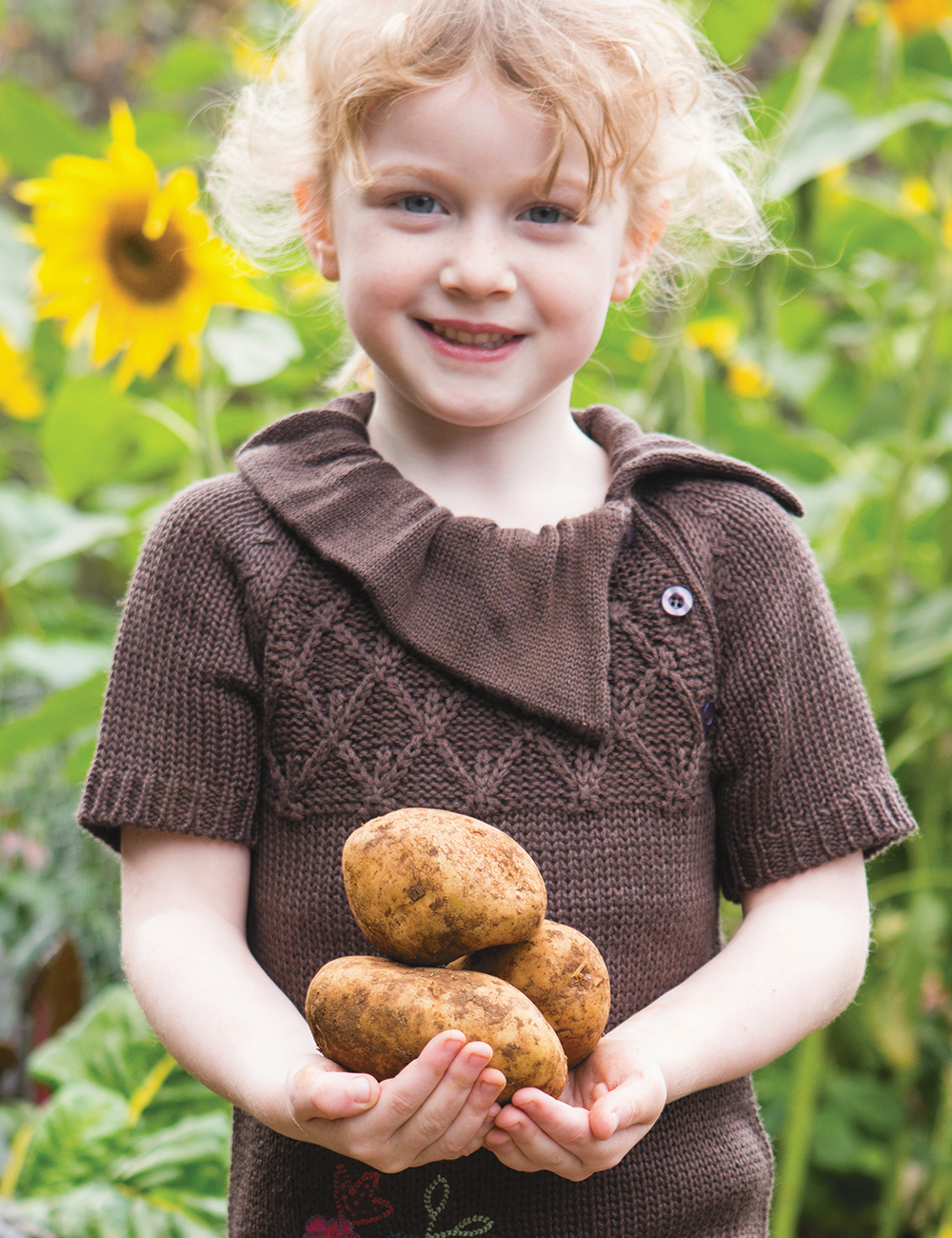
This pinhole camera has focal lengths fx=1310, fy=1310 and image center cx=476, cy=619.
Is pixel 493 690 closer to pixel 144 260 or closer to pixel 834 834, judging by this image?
pixel 834 834

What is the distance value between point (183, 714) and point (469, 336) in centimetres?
37

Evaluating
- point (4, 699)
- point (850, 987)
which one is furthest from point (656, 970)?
point (4, 699)

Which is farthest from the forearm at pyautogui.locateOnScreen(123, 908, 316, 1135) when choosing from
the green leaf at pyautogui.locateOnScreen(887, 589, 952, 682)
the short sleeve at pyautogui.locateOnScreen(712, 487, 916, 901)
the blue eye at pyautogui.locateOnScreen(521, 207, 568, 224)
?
the green leaf at pyautogui.locateOnScreen(887, 589, 952, 682)

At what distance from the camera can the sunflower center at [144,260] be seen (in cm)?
172

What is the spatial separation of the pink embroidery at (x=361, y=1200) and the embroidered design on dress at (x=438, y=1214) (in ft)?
0.07

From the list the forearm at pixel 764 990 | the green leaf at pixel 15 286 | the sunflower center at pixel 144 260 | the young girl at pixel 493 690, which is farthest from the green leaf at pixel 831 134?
the green leaf at pixel 15 286

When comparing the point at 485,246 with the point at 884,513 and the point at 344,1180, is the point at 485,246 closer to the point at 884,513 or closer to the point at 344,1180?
the point at 344,1180

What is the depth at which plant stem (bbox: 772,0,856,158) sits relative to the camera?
168cm

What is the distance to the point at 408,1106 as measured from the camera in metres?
0.75

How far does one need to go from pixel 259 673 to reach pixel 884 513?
1.34 metres

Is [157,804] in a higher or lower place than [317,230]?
lower

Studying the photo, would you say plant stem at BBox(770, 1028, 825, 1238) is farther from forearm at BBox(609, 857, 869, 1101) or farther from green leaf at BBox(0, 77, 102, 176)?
green leaf at BBox(0, 77, 102, 176)

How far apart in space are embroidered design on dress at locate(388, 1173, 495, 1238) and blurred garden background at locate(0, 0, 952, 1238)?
0.75 metres

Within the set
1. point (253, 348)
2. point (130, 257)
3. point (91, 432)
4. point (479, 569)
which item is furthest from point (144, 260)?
point (479, 569)
